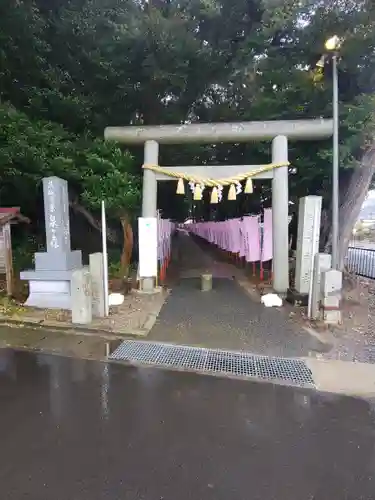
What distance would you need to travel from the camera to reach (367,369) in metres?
5.14

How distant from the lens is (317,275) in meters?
7.46

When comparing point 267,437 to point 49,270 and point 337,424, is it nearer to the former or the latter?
point 337,424

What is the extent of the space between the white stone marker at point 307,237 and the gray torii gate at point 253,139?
1086mm

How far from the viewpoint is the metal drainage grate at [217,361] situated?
495 centimetres

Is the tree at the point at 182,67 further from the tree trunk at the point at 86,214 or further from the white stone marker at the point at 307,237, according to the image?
the white stone marker at the point at 307,237

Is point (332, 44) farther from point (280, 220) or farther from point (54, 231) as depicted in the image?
point (54, 231)

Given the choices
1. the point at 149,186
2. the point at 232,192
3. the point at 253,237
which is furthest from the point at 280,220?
the point at 149,186

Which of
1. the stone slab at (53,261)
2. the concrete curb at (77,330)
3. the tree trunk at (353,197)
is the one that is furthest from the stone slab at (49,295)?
the tree trunk at (353,197)

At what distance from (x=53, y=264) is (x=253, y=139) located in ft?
21.4

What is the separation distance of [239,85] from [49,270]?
1002 centimetres

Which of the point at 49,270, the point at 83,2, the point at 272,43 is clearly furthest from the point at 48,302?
the point at 272,43

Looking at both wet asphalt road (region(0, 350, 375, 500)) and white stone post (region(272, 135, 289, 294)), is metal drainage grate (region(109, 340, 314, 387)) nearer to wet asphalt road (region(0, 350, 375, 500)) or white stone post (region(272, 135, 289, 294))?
wet asphalt road (region(0, 350, 375, 500))

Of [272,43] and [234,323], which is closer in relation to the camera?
[234,323]

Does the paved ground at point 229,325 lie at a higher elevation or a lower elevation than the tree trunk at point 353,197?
lower
